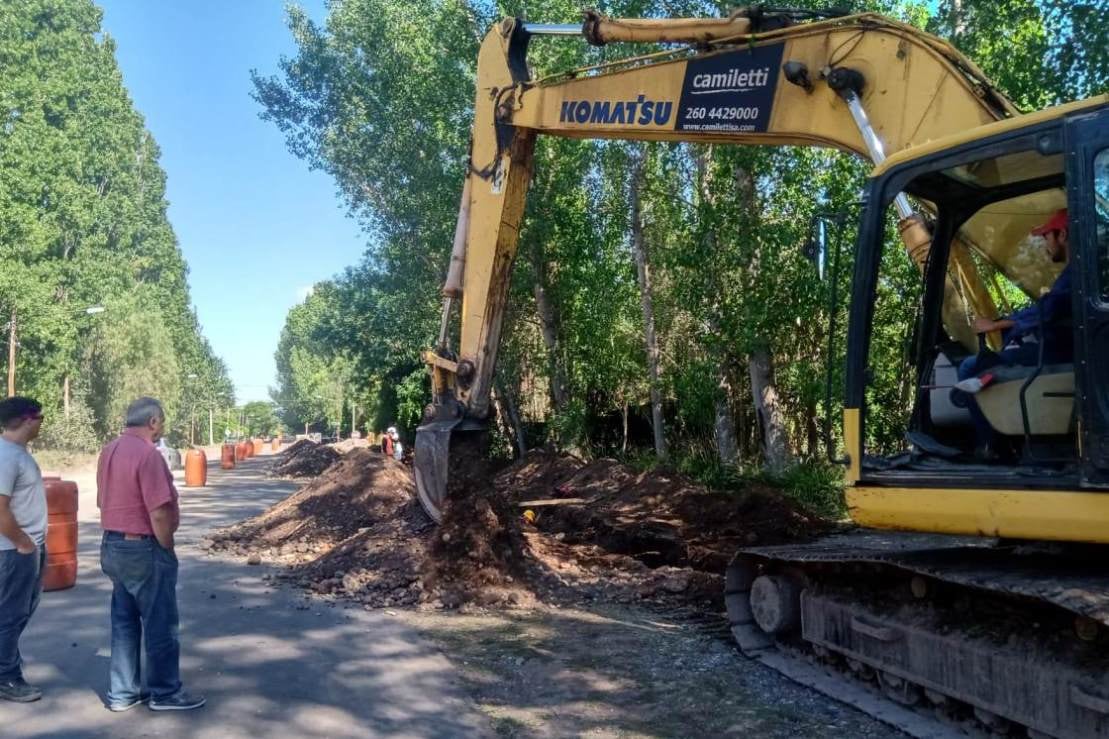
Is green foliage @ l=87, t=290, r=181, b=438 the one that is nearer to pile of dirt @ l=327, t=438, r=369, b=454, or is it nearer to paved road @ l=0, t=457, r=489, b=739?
pile of dirt @ l=327, t=438, r=369, b=454

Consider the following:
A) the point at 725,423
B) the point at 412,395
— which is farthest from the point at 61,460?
the point at 725,423

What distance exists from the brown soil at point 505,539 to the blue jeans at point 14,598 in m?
3.15

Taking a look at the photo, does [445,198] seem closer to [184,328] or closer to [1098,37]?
[1098,37]

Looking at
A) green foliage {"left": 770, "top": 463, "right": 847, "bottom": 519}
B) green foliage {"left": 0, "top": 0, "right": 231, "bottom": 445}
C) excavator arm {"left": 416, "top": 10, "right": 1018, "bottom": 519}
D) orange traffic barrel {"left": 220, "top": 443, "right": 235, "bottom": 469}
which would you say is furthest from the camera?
green foliage {"left": 0, "top": 0, "right": 231, "bottom": 445}

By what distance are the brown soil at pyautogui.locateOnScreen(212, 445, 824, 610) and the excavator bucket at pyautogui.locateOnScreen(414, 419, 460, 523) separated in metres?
0.18

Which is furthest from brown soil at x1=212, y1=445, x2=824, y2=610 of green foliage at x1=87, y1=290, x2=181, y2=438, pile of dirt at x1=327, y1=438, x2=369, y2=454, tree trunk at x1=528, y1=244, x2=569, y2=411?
green foliage at x1=87, y1=290, x2=181, y2=438

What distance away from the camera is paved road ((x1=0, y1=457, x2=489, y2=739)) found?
16.6ft

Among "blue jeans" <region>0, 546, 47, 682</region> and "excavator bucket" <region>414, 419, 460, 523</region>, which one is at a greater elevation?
"excavator bucket" <region>414, 419, 460, 523</region>

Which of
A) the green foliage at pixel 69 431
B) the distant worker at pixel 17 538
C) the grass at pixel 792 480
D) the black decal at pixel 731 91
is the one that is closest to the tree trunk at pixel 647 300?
the grass at pixel 792 480

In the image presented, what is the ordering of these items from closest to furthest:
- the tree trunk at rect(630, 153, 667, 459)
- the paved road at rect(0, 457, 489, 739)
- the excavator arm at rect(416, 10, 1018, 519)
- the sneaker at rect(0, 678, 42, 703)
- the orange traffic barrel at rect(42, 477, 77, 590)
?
the paved road at rect(0, 457, 489, 739) → the sneaker at rect(0, 678, 42, 703) → the excavator arm at rect(416, 10, 1018, 519) → the orange traffic barrel at rect(42, 477, 77, 590) → the tree trunk at rect(630, 153, 667, 459)

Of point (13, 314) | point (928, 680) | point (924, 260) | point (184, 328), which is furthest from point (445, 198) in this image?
point (184, 328)

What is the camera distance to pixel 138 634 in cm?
529

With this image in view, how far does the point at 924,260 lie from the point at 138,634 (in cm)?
510

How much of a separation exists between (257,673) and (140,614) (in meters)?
1.07
